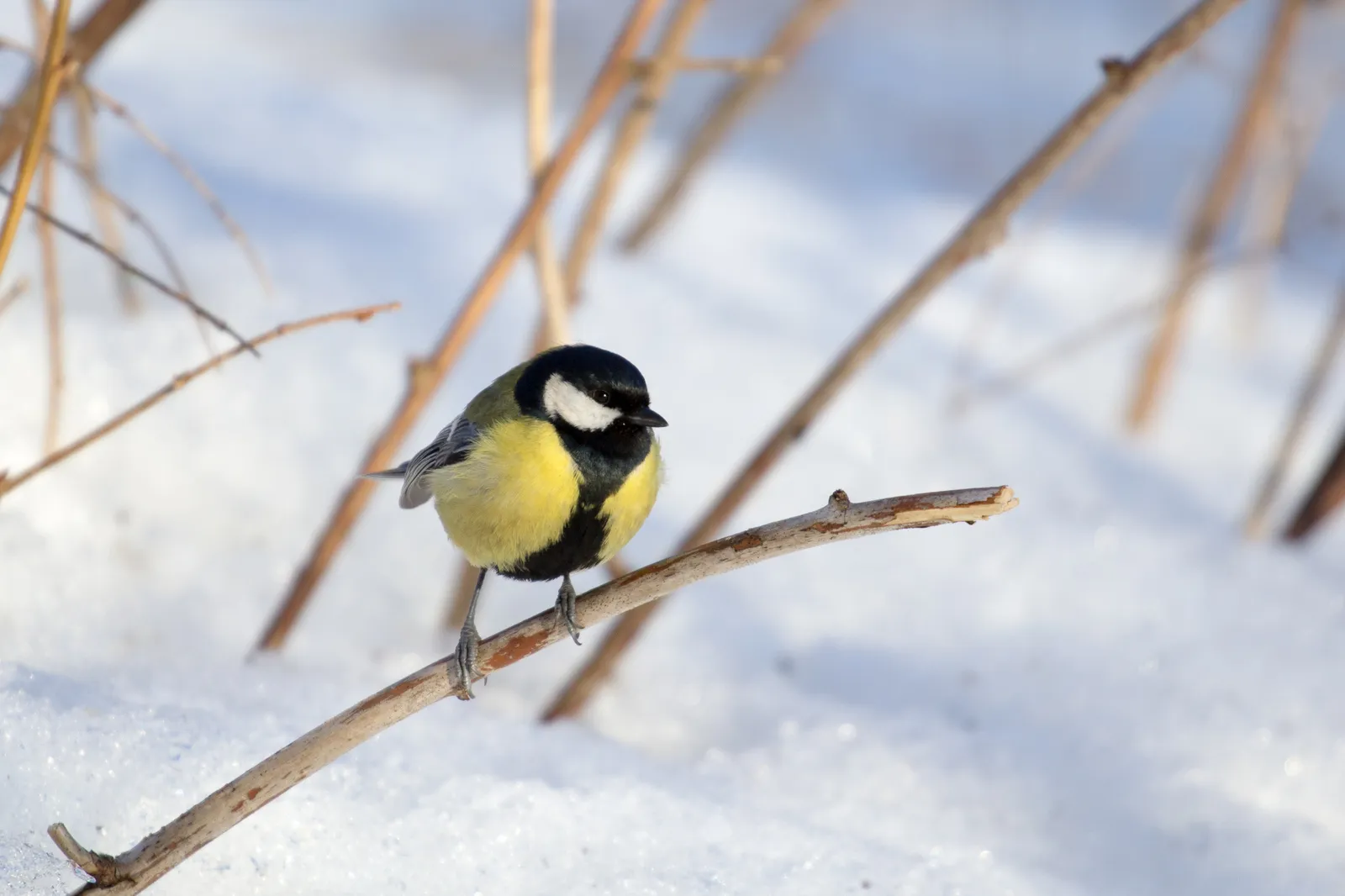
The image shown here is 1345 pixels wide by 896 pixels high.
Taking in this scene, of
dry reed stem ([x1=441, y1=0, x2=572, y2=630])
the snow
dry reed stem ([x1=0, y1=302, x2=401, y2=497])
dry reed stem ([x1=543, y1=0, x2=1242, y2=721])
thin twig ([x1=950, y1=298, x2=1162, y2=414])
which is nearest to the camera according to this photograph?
dry reed stem ([x1=0, y1=302, x2=401, y2=497])

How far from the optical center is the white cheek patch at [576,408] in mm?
1265

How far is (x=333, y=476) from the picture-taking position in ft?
6.48

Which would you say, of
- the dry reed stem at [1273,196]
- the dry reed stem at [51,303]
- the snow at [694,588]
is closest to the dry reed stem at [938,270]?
the snow at [694,588]

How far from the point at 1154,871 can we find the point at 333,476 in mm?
1255

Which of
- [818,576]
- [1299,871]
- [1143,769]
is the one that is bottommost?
[1299,871]

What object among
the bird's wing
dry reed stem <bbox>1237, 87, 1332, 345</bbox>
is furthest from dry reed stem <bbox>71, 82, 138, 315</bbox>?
dry reed stem <bbox>1237, 87, 1332, 345</bbox>

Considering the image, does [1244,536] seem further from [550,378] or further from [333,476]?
[333,476]

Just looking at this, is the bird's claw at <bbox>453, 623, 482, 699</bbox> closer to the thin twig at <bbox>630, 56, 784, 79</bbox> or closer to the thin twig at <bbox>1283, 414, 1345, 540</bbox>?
the thin twig at <bbox>630, 56, 784, 79</bbox>

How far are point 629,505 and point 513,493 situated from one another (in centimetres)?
11

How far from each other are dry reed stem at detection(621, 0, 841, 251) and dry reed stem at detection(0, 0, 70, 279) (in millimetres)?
1252

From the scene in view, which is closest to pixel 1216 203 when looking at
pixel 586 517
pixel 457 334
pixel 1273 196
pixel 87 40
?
pixel 1273 196

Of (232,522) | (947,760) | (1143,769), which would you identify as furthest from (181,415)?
(1143,769)

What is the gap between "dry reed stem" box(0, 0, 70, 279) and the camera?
1.02 m

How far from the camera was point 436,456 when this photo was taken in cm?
141
